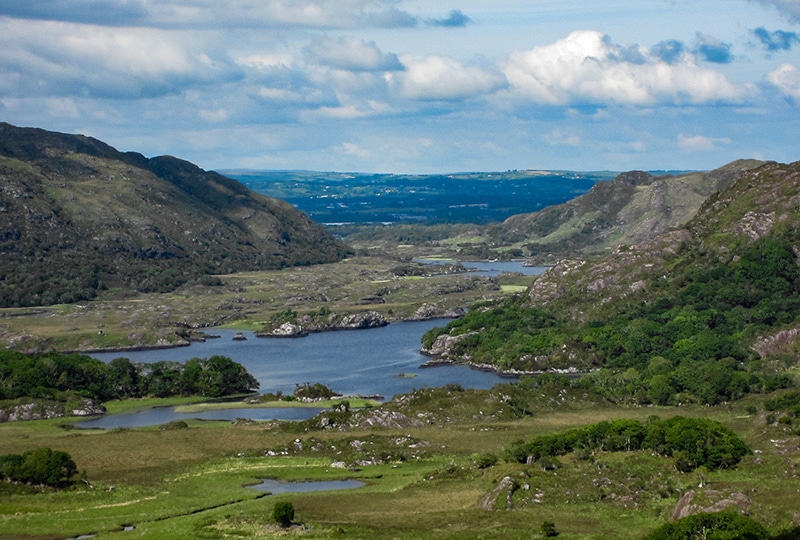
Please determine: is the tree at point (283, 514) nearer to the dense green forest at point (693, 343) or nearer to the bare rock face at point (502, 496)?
the bare rock face at point (502, 496)

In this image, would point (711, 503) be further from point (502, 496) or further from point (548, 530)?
point (502, 496)

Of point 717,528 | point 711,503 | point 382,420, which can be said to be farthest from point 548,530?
point 382,420

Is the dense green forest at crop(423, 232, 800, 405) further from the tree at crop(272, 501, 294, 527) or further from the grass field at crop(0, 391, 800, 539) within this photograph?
the tree at crop(272, 501, 294, 527)

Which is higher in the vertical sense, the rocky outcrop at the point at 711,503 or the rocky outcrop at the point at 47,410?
the rocky outcrop at the point at 711,503

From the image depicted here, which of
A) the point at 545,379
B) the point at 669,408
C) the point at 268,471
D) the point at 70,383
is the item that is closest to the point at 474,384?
the point at 545,379

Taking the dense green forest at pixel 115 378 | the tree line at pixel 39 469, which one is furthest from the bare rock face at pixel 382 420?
the dense green forest at pixel 115 378

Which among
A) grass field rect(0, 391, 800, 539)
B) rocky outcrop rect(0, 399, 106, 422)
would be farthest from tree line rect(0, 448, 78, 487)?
rocky outcrop rect(0, 399, 106, 422)

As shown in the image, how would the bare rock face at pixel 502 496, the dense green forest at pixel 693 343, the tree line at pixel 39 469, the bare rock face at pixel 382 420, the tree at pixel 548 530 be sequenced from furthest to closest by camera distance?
the dense green forest at pixel 693 343
the bare rock face at pixel 382 420
the tree line at pixel 39 469
the bare rock face at pixel 502 496
the tree at pixel 548 530

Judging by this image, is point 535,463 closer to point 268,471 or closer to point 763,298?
point 268,471
